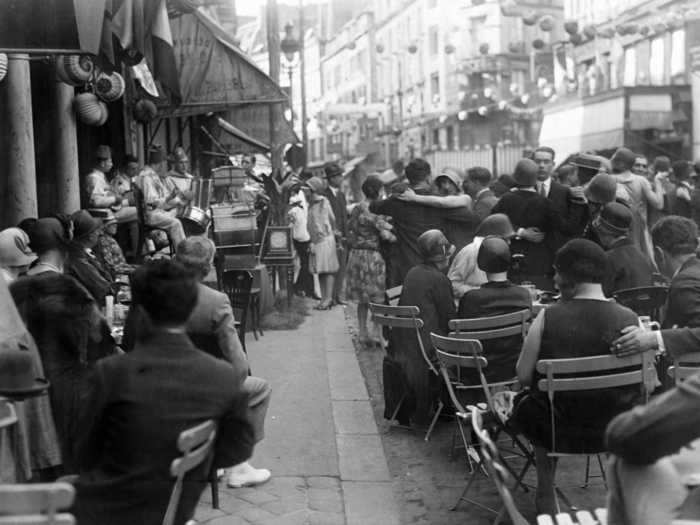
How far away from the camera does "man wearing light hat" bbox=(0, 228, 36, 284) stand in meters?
6.13

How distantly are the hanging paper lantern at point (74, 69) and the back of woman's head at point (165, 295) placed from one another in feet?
23.2

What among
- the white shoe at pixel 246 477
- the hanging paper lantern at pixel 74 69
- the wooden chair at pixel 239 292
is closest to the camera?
the white shoe at pixel 246 477

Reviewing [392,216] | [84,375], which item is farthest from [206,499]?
[392,216]

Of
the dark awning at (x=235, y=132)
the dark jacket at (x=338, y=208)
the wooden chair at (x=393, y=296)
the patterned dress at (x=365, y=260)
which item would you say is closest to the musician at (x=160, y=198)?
the patterned dress at (x=365, y=260)

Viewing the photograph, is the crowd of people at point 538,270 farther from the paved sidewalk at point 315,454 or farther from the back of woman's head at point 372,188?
the paved sidewalk at point 315,454

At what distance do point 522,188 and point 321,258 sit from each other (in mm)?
5991

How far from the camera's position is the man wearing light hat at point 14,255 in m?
6.13

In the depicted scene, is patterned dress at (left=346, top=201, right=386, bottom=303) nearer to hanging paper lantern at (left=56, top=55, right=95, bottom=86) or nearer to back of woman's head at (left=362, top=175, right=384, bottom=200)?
back of woman's head at (left=362, top=175, right=384, bottom=200)

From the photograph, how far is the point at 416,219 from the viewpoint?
984cm

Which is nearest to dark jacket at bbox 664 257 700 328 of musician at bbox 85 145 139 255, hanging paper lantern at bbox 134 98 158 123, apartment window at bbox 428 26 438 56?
musician at bbox 85 145 139 255

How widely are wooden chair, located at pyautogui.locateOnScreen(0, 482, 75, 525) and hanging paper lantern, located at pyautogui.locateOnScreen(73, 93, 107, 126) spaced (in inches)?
360

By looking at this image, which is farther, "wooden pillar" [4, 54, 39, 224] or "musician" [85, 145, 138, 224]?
"musician" [85, 145, 138, 224]

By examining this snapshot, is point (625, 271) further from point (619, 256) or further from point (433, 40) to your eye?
point (433, 40)

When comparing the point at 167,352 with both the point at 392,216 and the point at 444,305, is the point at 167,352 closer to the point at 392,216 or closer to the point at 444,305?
the point at 444,305
